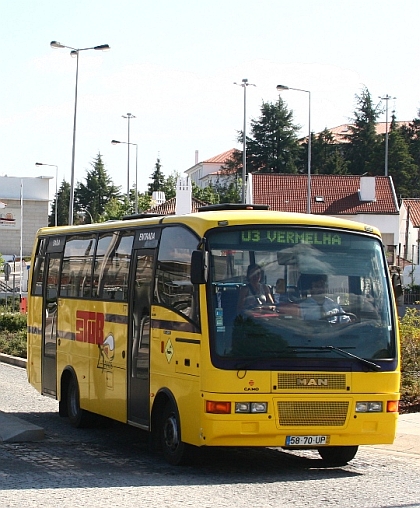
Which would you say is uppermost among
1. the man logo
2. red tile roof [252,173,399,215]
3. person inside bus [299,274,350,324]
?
red tile roof [252,173,399,215]

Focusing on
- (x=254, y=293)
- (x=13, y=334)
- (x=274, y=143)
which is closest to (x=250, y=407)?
(x=254, y=293)

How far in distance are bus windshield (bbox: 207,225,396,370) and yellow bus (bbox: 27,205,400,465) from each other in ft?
0.04

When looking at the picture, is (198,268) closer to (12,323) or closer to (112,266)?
(112,266)

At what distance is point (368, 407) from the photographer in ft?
36.2

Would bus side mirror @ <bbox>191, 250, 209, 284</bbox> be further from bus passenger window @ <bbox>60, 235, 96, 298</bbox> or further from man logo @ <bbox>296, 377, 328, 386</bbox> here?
bus passenger window @ <bbox>60, 235, 96, 298</bbox>

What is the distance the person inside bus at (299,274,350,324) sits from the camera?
11.0m

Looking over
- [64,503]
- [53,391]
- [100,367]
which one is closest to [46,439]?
[100,367]

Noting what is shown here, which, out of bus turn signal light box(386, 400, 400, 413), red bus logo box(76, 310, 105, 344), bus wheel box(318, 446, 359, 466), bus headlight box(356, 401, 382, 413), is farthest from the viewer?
red bus logo box(76, 310, 105, 344)

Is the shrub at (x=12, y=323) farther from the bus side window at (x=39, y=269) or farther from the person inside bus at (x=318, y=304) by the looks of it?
the person inside bus at (x=318, y=304)

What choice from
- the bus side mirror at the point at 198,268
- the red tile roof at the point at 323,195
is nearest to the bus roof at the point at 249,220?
the bus side mirror at the point at 198,268

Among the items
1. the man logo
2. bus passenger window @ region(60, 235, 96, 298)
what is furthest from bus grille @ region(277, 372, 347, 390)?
bus passenger window @ region(60, 235, 96, 298)

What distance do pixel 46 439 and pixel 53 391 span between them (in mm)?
2673

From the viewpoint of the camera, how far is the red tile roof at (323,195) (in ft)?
278

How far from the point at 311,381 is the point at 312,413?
337 mm
